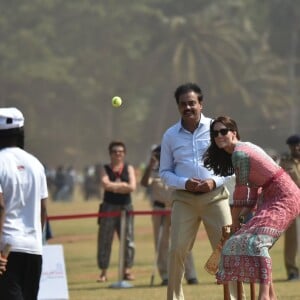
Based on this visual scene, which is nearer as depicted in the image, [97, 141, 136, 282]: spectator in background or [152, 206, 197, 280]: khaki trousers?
[152, 206, 197, 280]: khaki trousers

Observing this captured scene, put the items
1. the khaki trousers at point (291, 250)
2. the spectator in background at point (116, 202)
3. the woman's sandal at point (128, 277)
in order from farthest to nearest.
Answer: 1. the woman's sandal at point (128, 277)
2. the spectator in background at point (116, 202)
3. the khaki trousers at point (291, 250)

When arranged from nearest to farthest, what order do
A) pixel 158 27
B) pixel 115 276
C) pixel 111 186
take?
pixel 111 186
pixel 115 276
pixel 158 27

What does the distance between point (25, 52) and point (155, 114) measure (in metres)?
10.5

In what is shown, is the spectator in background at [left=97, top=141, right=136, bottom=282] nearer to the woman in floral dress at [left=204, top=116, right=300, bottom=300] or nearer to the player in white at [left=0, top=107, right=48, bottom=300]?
the woman in floral dress at [left=204, top=116, right=300, bottom=300]

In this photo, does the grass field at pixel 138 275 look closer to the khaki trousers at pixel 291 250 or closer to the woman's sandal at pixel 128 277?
the woman's sandal at pixel 128 277

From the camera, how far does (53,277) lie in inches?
543

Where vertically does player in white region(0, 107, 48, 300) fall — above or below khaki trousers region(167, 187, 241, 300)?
above

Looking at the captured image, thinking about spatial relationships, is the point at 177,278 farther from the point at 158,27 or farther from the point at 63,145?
the point at 158,27

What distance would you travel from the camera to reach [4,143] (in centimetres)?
778

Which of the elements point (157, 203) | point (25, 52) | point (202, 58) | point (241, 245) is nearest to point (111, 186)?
point (157, 203)

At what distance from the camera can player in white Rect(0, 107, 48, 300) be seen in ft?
25.2

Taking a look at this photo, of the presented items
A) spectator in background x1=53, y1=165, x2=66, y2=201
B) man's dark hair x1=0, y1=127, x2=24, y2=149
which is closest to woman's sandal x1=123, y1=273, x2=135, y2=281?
man's dark hair x1=0, y1=127, x2=24, y2=149

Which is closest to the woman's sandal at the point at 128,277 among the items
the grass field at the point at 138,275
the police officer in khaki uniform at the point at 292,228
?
the grass field at the point at 138,275

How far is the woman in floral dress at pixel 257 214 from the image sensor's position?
9.46 m
